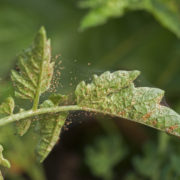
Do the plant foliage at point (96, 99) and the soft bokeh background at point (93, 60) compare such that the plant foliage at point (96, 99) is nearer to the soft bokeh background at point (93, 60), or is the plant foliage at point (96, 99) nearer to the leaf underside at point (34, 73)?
the leaf underside at point (34, 73)

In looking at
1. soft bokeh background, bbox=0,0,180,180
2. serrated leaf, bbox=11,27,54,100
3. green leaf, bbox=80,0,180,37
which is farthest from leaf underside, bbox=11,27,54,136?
soft bokeh background, bbox=0,0,180,180

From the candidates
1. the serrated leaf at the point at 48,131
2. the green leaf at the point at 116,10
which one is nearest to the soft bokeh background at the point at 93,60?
the green leaf at the point at 116,10

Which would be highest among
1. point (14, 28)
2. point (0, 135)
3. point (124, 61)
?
point (14, 28)

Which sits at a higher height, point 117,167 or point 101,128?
point 101,128

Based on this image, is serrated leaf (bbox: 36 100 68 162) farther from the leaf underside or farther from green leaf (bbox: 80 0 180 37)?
green leaf (bbox: 80 0 180 37)

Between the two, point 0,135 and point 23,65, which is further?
point 0,135

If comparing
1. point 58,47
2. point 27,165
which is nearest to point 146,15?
point 58,47

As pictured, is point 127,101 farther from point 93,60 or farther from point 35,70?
point 93,60

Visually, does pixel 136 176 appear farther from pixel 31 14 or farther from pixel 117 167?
pixel 31 14
